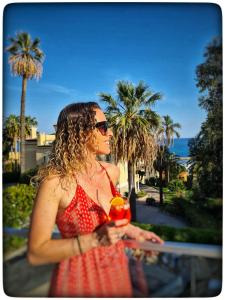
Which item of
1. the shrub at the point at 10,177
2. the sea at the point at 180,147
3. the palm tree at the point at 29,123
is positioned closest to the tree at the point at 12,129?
the palm tree at the point at 29,123

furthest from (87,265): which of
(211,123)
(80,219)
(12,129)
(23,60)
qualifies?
(23,60)

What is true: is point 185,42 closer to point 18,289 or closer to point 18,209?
point 18,209

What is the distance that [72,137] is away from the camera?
66.1 inches

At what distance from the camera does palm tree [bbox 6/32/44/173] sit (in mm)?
1976

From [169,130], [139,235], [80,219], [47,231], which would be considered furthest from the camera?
[169,130]

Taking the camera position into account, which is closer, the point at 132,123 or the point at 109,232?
the point at 109,232

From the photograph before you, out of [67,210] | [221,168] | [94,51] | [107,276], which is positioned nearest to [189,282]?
[107,276]

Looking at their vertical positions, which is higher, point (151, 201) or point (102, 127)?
point (102, 127)

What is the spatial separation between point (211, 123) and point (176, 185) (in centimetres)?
56

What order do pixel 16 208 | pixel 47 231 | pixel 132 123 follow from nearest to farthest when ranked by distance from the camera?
pixel 47 231 < pixel 16 208 < pixel 132 123

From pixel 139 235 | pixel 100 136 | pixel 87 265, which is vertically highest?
pixel 100 136

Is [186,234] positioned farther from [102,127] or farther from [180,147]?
[102,127]

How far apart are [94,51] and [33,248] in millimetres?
1442

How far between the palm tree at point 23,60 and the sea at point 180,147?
1173 millimetres
